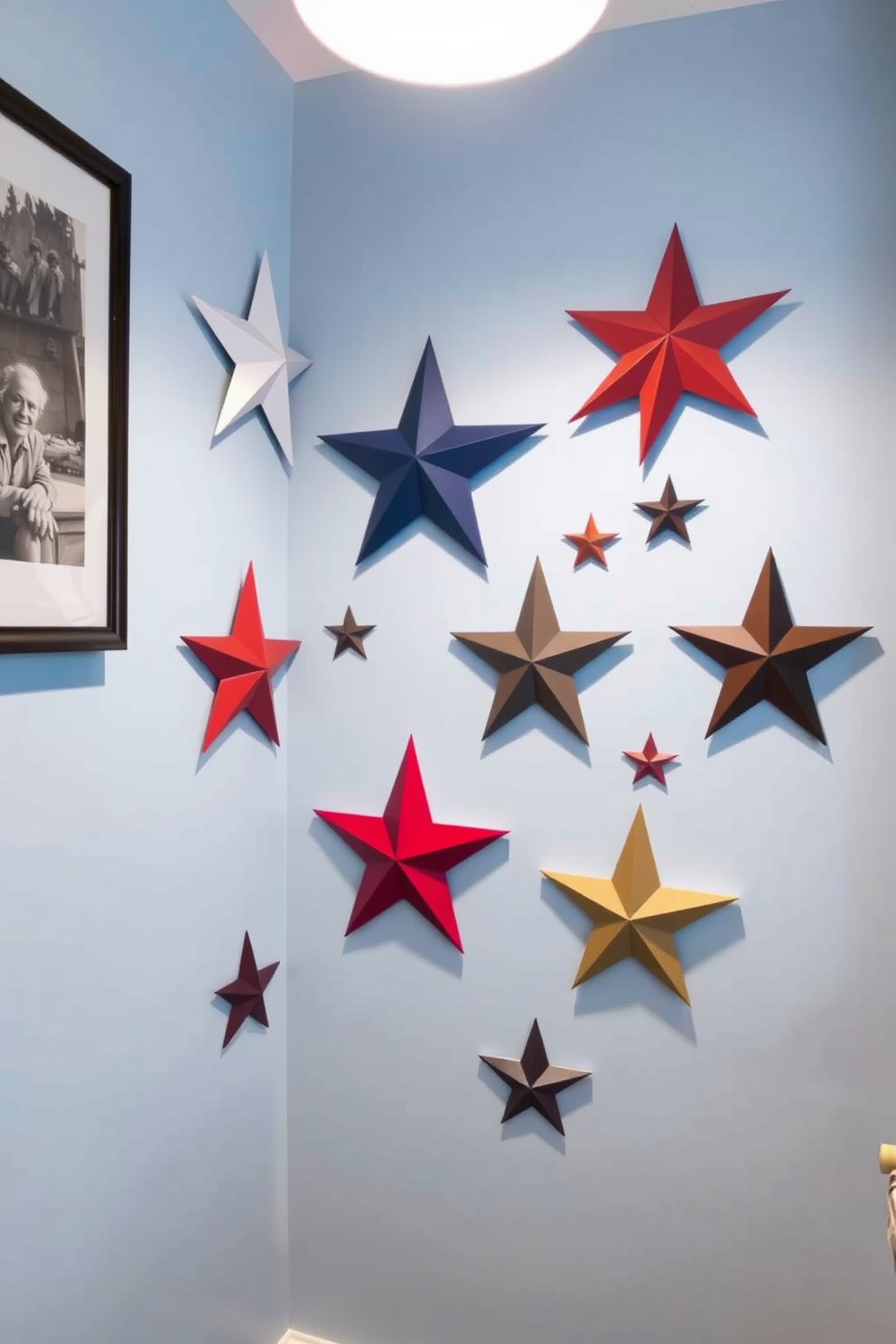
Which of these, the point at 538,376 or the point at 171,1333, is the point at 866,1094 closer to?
the point at 171,1333

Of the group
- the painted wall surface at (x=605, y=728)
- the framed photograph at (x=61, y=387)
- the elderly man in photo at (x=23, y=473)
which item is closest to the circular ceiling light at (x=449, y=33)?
the framed photograph at (x=61, y=387)

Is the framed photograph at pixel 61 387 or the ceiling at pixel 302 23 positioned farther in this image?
the ceiling at pixel 302 23

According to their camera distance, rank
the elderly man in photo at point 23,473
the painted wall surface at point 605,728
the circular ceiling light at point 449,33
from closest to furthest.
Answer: the circular ceiling light at point 449,33 < the elderly man in photo at point 23,473 < the painted wall surface at point 605,728

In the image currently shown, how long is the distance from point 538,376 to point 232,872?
1.06 m

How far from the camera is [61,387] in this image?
3.84 ft

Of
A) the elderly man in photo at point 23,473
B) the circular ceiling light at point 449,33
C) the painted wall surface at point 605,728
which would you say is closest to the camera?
the circular ceiling light at point 449,33

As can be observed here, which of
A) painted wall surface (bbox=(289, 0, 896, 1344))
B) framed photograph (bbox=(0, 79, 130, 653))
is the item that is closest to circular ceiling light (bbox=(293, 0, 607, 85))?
framed photograph (bbox=(0, 79, 130, 653))

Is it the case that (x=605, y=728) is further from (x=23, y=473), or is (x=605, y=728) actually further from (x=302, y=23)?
(x=302, y=23)

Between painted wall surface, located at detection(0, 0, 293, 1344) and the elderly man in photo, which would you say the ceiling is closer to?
painted wall surface, located at detection(0, 0, 293, 1344)

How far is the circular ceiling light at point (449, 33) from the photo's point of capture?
3.02 feet

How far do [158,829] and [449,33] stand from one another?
44.3 inches

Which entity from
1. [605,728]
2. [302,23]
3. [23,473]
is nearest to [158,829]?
[23,473]

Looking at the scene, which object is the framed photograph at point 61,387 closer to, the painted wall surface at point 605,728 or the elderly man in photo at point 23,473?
the elderly man in photo at point 23,473

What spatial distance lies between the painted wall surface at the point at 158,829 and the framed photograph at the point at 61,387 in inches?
2.3
